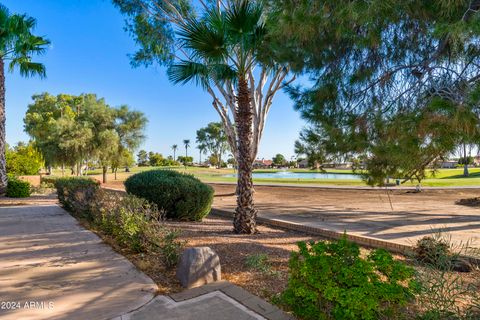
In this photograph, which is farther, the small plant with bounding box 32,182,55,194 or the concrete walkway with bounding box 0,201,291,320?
the small plant with bounding box 32,182,55,194

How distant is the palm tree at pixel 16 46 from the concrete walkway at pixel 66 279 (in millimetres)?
9488

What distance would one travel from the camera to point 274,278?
3801 mm

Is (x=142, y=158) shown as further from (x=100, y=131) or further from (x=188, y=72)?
(x=188, y=72)

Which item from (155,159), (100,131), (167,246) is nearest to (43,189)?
(100,131)

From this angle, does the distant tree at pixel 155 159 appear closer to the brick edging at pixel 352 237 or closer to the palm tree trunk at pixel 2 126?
the palm tree trunk at pixel 2 126

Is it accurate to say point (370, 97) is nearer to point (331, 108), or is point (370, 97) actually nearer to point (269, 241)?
point (331, 108)

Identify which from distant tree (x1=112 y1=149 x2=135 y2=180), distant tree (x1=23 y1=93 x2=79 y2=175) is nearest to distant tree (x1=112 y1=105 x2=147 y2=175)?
distant tree (x1=112 y1=149 x2=135 y2=180)

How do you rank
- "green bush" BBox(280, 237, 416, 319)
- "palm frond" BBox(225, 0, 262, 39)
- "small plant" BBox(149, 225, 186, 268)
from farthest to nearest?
1. "palm frond" BBox(225, 0, 262, 39)
2. "small plant" BBox(149, 225, 186, 268)
3. "green bush" BBox(280, 237, 416, 319)

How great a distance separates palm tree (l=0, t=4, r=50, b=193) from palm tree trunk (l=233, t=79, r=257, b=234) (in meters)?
11.6

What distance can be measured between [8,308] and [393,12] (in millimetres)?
5056

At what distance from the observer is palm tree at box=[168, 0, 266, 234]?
5.66 meters

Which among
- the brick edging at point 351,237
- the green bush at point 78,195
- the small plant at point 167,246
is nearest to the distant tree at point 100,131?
the green bush at point 78,195

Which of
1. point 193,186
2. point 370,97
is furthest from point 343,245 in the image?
point 193,186

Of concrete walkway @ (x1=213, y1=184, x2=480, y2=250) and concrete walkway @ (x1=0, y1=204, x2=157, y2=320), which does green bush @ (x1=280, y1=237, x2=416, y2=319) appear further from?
concrete walkway @ (x1=213, y1=184, x2=480, y2=250)
